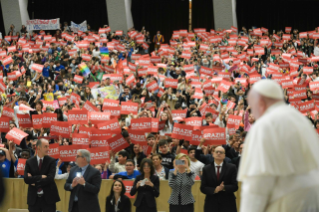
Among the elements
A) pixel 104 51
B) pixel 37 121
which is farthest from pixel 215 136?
pixel 104 51

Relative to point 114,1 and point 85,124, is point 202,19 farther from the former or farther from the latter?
point 85,124

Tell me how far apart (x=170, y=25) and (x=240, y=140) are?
23747mm

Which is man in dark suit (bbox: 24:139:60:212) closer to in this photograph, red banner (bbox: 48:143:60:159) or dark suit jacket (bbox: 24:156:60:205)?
dark suit jacket (bbox: 24:156:60:205)

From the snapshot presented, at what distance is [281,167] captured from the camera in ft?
7.61

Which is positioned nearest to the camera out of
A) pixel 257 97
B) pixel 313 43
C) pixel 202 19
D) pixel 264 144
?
pixel 264 144

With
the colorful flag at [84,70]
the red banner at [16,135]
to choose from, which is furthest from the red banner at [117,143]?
the colorful flag at [84,70]

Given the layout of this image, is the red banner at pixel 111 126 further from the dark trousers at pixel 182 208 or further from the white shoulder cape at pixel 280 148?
the white shoulder cape at pixel 280 148

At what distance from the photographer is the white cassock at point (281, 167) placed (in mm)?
2318

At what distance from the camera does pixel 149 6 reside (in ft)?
102

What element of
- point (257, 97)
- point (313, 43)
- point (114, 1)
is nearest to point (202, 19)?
point (114, 1)

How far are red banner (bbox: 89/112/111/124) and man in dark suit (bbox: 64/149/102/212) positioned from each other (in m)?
3.58

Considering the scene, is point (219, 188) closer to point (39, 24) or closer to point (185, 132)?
point (185, 132)

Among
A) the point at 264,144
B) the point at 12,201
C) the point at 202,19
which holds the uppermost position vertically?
the point at 202,19

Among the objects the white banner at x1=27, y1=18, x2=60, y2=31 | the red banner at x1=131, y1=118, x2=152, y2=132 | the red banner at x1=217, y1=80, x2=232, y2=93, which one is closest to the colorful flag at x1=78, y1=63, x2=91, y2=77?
the red banner at x1=217, y1=80, x2=232, y2=93
